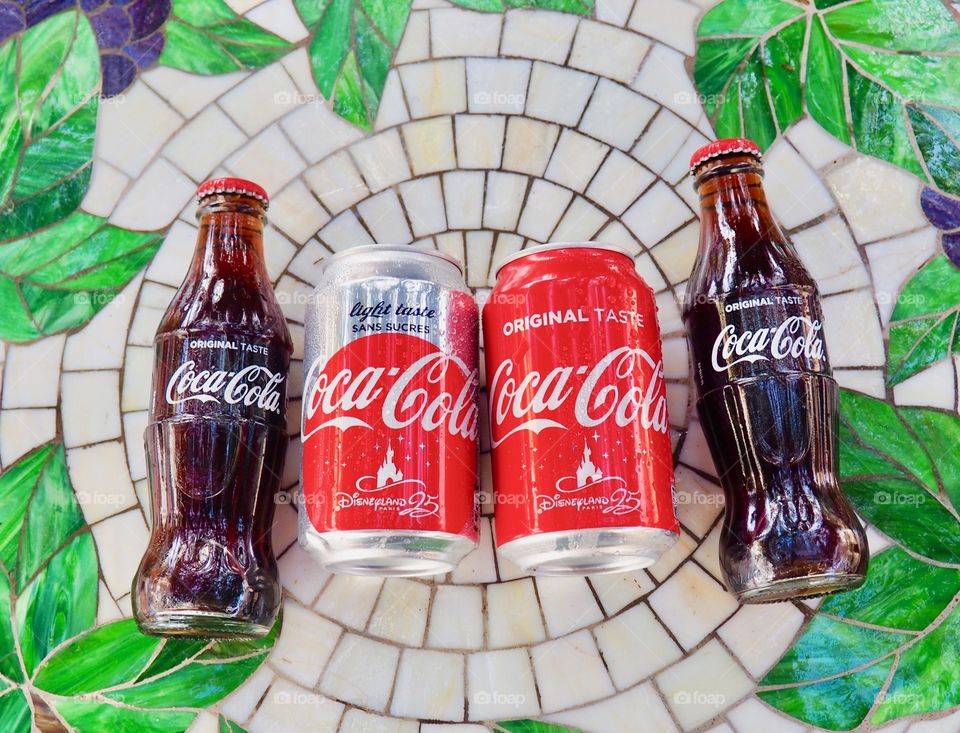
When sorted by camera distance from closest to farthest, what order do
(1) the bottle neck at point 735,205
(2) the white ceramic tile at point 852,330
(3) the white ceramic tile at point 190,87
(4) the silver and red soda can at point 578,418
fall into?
1. (4) the silver and red soda can at point 578,418
2. (1) the bottle neck at point 735,205
3. (2) the white ceramic tile at point 852,330
4. (3) the white ceramic tile at point 190,87

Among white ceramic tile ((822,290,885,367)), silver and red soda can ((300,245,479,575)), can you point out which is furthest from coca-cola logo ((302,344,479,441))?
white ceramic tile ((822,290,885,367))

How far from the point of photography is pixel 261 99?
1.19 metres

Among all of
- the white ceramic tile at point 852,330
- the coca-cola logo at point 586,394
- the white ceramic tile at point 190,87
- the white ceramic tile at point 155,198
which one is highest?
the white ceramic tile at point 190,87

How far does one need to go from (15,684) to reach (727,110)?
1.34 meters

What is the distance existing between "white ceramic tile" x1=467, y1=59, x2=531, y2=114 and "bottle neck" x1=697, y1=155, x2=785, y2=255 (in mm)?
327

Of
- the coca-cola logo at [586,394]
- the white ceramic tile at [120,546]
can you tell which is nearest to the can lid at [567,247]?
the coca-cola logo at [586,394]

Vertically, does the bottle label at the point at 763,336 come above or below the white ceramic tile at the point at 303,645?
above

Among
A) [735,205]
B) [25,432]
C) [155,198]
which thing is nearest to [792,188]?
[735,205]

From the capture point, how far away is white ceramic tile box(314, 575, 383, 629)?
3.36 feet

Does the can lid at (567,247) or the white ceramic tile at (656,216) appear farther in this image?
the white ceramic tile at (656,216)

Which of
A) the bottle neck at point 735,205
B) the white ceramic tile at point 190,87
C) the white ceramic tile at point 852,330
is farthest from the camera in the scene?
the white ceramic tile at point 190,87

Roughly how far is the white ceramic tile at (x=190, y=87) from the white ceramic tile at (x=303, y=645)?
789mm

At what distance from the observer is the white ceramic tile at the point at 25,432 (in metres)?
1.10
